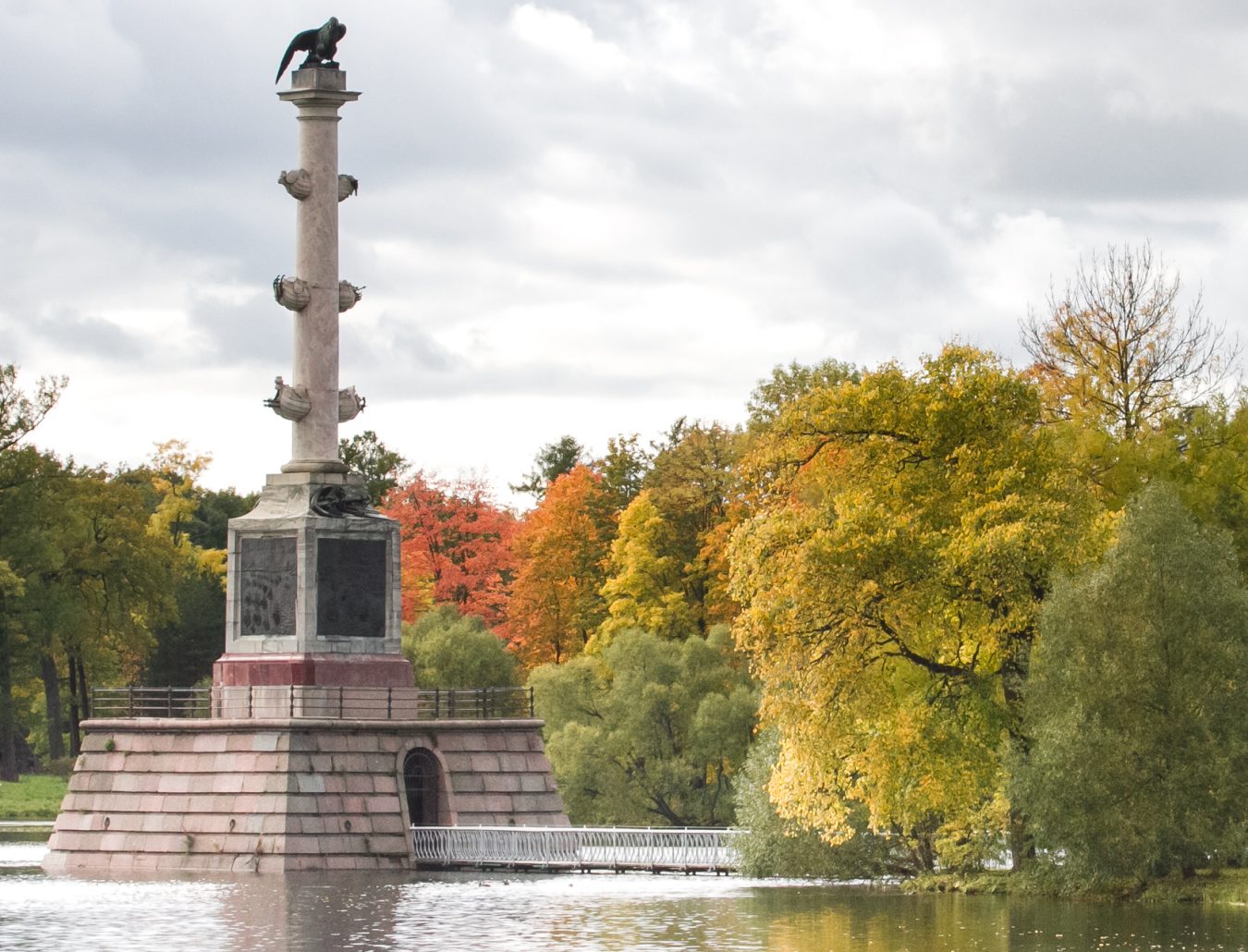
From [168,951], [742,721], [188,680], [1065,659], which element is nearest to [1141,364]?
[742,721]

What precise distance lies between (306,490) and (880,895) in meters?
15.3

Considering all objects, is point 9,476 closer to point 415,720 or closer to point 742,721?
point 742,721

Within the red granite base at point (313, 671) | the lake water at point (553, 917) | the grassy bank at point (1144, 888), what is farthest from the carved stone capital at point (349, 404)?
the grassy bank at point (1144, 888)

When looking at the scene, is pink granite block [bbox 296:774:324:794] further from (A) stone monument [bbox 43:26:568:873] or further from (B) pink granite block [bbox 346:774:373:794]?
(B) pink granite block [bbox 346:774:373:794]

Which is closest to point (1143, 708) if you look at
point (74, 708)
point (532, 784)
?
point (532, 784)

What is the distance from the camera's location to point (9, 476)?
266ft

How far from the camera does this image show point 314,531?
167ft

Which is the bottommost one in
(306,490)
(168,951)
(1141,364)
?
(168,951)

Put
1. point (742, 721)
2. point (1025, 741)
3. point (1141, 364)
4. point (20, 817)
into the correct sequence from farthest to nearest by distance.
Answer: point (20, 817), point (742, 721), point (1141, 364), point (1025, 741)

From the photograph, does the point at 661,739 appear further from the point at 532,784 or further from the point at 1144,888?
the point at 1144,888

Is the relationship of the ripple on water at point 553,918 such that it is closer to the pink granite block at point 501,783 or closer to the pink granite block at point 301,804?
the pink granite block at point 301,804

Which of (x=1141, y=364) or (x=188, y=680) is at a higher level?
(x=1141, y=364)

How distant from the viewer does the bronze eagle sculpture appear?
52875mm

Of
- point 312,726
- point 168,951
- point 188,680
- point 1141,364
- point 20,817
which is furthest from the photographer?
point 188,680
